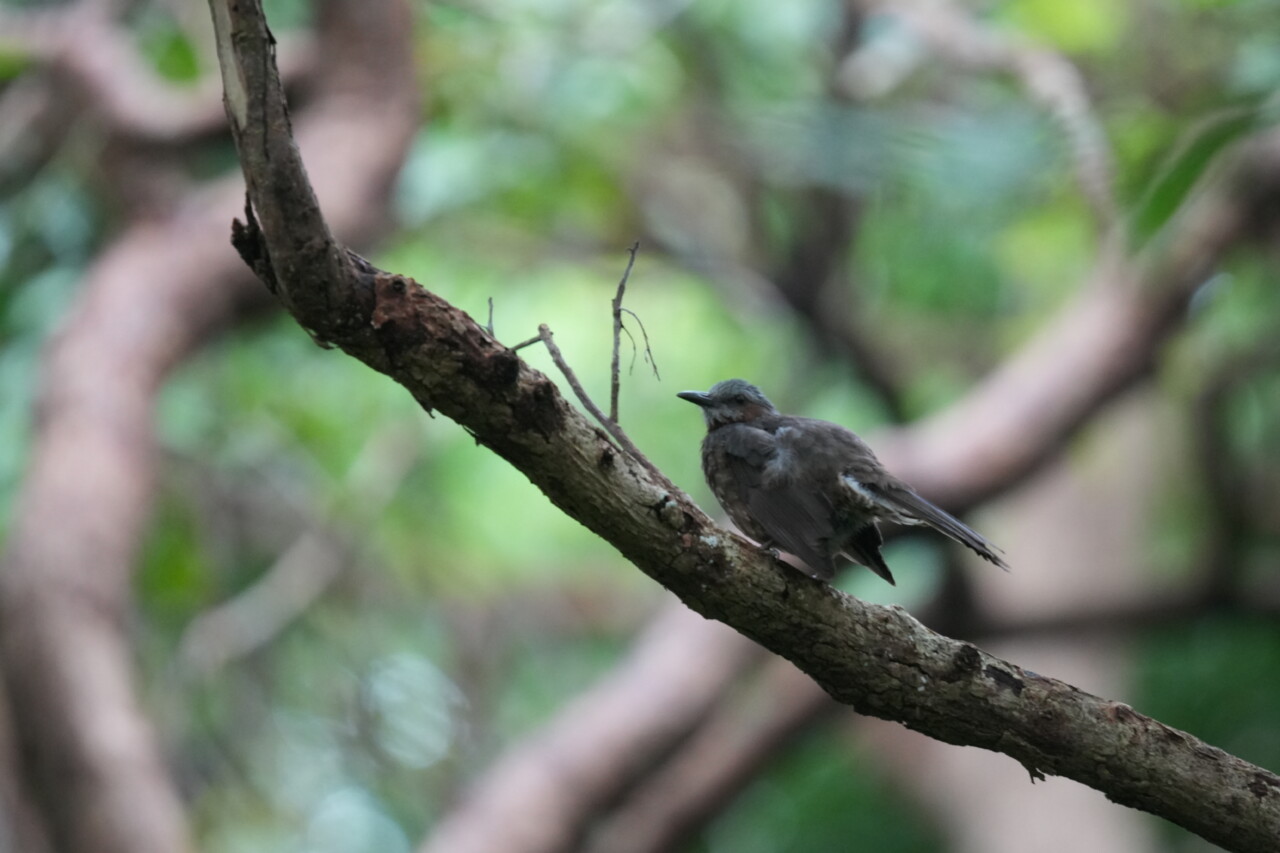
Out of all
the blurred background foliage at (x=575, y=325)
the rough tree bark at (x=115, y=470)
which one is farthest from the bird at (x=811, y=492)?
the blurred background foliage at (x=575, y=325)

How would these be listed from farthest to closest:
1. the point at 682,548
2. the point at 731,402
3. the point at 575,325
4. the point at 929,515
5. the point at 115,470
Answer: the point at 575,325
the point at 115,470
the point at 731,402
the point at 929,515
the point at 682,548

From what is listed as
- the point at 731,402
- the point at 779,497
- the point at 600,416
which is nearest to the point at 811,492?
the point at 779,497

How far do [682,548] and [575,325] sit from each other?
5924mm

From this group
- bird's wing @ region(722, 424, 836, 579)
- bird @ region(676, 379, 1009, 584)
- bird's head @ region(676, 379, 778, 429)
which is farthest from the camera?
bird's head @ region(676, 379, 778, 429)

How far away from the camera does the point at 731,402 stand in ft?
11.2

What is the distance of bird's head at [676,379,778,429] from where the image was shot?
11.2 feet

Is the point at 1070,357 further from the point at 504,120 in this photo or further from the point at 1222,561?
the point at 504,120

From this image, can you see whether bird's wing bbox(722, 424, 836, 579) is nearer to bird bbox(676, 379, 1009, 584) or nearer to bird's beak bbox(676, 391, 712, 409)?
A: bird bbox(676, 379, 1009, 584)

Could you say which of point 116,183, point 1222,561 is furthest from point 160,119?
point 1222,561

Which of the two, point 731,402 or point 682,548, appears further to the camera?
point 731,402

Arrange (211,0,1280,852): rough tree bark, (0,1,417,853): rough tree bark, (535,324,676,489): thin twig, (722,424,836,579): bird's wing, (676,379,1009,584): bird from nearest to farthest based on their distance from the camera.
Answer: (211,0,1280,852): rough tree bark < (535,324,676,489): thin twig < (722,424,836,579): bird's wing < (676,379,1009,584): bird < (0,1,417,853): rough tree bark

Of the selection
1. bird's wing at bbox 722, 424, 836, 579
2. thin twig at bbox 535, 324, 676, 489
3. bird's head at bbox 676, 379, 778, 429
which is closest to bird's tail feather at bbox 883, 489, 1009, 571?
bird's wing at bbox 722, 424, 836, 579

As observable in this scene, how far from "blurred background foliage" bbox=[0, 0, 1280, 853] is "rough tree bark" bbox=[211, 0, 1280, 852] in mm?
3836

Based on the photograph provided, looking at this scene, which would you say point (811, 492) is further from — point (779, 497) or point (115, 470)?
point (115, 470)
